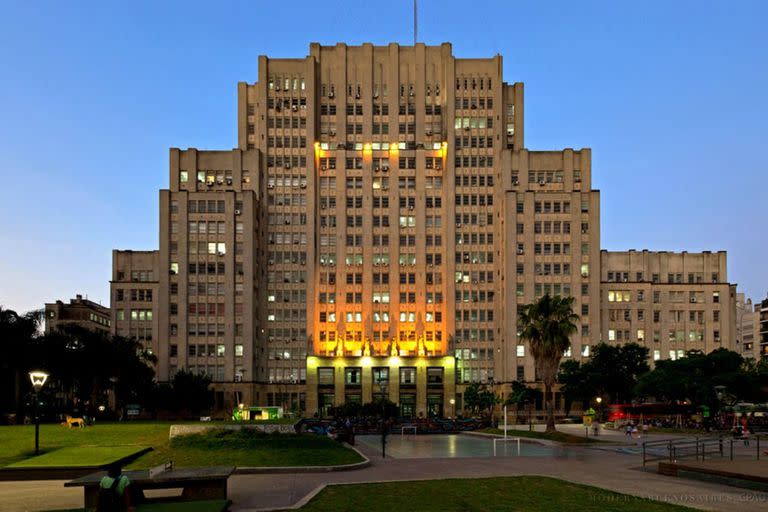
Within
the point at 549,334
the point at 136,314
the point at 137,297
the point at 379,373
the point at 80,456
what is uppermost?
the point at 137,297

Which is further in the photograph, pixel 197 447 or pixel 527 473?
pixel 197 447

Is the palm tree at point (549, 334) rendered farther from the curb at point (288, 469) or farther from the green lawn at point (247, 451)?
the curb at point (288, 469)

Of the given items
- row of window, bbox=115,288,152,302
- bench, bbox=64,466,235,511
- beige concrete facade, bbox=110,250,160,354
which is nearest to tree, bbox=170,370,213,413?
beige concrete facade, bbox=110,250,160,354

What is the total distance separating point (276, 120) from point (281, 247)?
75.6 feet

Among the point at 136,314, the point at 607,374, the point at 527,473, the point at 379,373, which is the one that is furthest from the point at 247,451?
the point at 136,314

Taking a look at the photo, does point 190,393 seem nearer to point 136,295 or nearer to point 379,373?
point 136,295

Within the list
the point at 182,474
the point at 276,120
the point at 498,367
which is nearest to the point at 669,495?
the point at 182,474

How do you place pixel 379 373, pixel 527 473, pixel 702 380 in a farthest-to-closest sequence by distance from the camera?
pixel 379 373, pixel 702 380, pixel 527 473

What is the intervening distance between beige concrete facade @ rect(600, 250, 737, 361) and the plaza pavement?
A: 337ft

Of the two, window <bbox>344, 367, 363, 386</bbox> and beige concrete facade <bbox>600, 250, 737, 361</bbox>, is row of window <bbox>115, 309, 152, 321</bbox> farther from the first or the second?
beige concrete facade <bbox>600, 250, 737, 361</bbox>

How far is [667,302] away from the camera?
142 metres

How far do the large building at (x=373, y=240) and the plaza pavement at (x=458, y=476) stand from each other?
305 ft

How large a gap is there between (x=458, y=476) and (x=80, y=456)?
15.9m

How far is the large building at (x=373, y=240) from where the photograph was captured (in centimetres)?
13200
